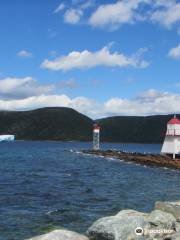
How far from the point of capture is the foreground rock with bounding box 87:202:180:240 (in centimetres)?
1933

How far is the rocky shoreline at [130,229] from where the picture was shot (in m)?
18.4

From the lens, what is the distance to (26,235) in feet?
77.5

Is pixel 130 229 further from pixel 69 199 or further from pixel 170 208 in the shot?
pixel 69 199

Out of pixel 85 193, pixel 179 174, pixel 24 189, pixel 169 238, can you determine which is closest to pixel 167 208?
pixel 169 238

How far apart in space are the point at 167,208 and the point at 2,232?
26.0ft

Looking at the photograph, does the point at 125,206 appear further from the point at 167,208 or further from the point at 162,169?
the point at 162,169

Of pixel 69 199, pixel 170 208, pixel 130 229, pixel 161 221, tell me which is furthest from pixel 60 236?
pixel 69 199

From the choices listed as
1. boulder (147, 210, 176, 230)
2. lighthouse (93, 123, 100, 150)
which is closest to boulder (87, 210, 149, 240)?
boulder (147, 210, 176, 230)

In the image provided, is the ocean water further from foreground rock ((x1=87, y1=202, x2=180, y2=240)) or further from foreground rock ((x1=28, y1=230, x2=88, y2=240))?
foreground rock ((x1=28, y1=230, x2=88, y2=240))

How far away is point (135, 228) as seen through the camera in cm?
1970

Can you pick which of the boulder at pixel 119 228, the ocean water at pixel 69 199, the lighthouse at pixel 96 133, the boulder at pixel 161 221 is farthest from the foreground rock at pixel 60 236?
the lighthouse at pixel 96 133

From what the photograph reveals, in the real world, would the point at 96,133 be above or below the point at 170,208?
above

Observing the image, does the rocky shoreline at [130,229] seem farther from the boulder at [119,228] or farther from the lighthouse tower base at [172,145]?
the lighthouse tower base at [172,145]

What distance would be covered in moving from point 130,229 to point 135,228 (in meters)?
0.25
